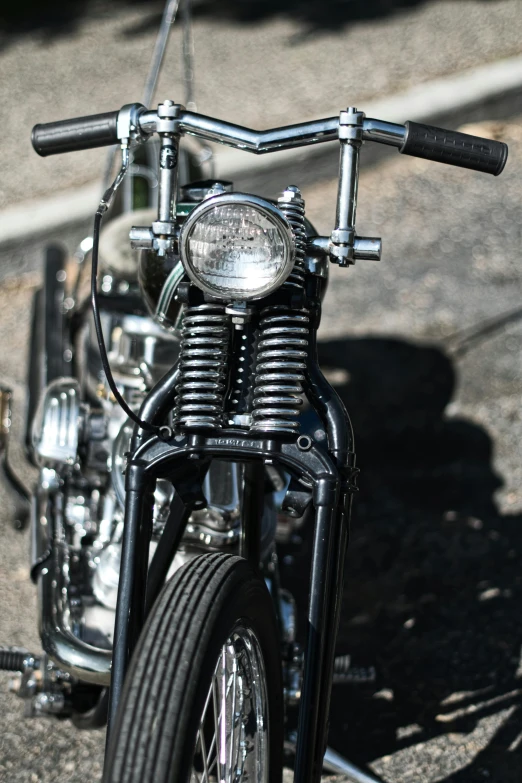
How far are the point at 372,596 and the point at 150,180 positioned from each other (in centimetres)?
175

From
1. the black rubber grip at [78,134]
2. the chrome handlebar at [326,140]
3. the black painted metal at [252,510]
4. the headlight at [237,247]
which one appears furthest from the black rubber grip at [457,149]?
the black painted metal at [252,510]

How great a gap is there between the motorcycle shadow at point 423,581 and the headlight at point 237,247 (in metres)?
1.40

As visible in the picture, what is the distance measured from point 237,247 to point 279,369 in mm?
259

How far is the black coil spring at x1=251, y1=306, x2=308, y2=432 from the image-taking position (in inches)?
73.9

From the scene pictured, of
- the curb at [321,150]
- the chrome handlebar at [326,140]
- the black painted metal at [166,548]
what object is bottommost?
the black painted metal at [166,548]

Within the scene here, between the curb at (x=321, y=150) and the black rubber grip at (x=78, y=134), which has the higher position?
the curb at (x=321, y=150)

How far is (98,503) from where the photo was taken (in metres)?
2.73

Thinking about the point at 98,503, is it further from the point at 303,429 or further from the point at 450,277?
the point at 450,277

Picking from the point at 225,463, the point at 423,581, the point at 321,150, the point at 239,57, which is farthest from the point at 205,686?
the point at 239,57

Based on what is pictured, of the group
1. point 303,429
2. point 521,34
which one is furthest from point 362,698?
point 521,34

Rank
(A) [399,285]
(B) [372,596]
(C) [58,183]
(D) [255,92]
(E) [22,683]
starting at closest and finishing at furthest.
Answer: (E) [22,683]
(B) [372,596]
(A) [399,285]
(C) [58,183]
(D) [255,92]

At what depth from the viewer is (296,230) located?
6.30 feet

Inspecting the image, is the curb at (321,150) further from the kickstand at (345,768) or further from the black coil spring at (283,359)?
the kickstand at (345,768)

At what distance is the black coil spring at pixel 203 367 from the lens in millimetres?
1893
